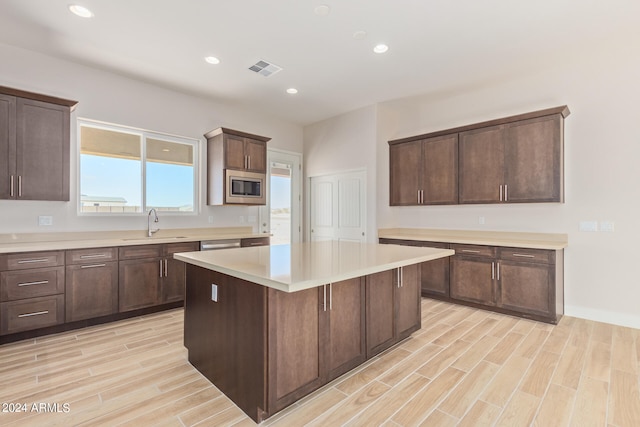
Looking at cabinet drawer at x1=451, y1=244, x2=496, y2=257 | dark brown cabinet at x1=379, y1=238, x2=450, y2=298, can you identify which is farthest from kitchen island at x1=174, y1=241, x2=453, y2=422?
dark brown cabinet at x1=379, y1=238, x2=450, y2=298

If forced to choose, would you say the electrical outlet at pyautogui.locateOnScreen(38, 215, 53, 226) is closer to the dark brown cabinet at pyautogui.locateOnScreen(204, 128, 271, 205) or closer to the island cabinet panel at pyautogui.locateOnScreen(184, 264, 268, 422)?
the dark brown cabinet at pyautogui.locateOnScreen(204, 128, 271, 205)

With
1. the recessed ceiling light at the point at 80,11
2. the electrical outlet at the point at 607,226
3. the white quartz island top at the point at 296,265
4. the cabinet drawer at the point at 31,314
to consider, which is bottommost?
the cabinet drawer at the point at 31,314

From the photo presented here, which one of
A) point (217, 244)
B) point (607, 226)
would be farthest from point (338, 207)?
point (607, 226)

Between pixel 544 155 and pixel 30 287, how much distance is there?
5.72 m

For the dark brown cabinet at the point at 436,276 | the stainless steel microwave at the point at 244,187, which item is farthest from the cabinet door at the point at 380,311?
the stainless steel microwave at the point at 244,187

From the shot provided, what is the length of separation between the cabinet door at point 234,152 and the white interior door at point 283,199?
1.01 m

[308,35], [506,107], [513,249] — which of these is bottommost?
[513,249]

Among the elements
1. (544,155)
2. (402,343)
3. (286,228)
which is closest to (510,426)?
(402,343)

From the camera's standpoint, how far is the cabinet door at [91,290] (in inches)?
127

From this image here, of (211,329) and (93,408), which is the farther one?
(211,329)

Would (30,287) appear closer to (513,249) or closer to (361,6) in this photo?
(361,6)

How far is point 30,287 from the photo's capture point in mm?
3000

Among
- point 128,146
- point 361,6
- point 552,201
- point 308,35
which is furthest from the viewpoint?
point 128,146

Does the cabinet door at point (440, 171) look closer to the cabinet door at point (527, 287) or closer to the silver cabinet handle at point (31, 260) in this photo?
the cabinet door at point (527, 287)
